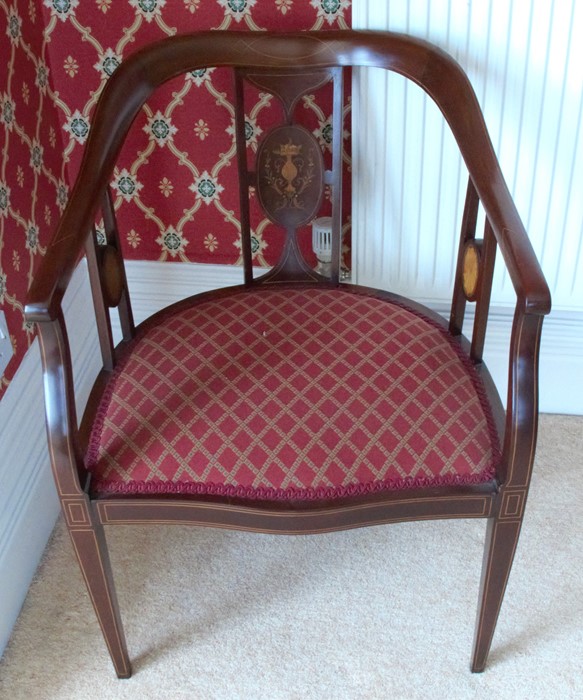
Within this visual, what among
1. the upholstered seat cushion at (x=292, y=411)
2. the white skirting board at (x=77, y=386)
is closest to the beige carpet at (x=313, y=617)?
the white skirting board at (x=77, y=386)

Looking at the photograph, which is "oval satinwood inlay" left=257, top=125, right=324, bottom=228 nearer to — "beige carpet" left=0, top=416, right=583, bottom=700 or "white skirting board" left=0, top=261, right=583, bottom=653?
"white skirting board" left=0, top=261, right=583, bottom=653

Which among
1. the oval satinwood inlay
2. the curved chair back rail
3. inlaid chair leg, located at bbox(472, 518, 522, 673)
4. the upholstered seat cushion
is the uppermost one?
the curved chair back rail

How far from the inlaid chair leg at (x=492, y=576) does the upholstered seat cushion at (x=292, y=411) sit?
0.36ft

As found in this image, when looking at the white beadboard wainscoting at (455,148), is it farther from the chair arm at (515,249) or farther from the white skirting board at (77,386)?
the chair arm at (515,249)

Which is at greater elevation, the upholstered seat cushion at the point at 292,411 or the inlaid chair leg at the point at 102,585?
the upholstered seat cushion at the point at 292,411

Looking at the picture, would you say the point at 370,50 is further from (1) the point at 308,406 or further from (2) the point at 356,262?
(1) the point at 308,406

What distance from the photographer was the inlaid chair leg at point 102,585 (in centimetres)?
127

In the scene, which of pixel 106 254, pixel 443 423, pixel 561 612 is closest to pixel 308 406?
pixel 443 423

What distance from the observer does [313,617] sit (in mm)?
1539

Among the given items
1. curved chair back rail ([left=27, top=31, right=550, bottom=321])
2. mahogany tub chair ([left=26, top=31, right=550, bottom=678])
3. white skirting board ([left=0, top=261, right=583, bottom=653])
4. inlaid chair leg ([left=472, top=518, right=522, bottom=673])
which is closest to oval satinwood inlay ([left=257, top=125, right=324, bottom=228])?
mahogany tub chair ([left=26, top=31, right=550, bottom=678])

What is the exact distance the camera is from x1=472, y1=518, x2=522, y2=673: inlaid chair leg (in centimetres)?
126

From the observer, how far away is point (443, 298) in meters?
1.77

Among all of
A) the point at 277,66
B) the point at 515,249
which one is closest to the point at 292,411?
the point at 515,249

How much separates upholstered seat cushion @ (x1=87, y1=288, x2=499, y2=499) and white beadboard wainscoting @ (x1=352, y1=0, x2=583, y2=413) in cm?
32
